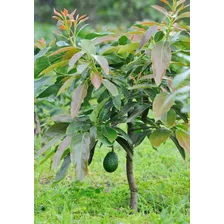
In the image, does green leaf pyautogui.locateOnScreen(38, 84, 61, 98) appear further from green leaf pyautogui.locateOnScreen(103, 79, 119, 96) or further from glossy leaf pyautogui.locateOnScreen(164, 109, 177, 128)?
glossy leaf pyautogui.locateOnScreen(164, 109, 177, 128)

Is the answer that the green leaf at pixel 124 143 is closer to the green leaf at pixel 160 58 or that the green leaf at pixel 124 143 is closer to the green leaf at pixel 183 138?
the green leaf at pixel 183 138

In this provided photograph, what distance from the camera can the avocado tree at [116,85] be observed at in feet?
4.48

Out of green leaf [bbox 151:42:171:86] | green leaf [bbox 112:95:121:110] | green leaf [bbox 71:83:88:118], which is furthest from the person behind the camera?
green leaf [bbox 112:95:121:110]

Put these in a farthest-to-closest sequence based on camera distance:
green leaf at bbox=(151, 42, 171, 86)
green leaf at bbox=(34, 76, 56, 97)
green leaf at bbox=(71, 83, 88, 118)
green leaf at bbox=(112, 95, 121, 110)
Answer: green leaf at bbox=(34, 76, 56, 97)
green leaf at bbox=(112, 95, 121, 110)
green leaf at bbox=(71, 83, 88, 118)
green leaf at bbox=(151, 42, 171, 86)

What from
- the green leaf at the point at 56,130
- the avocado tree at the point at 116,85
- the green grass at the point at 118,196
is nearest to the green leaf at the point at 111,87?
the avocado tree at the point at 116,85

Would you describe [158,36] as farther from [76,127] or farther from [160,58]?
[76,127]

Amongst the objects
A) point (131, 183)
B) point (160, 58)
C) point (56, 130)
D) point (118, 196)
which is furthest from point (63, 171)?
point (160, 58)

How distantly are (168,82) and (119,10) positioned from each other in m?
6.19

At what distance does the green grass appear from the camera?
5.09 feet

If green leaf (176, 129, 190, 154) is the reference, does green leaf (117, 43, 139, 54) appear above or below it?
above

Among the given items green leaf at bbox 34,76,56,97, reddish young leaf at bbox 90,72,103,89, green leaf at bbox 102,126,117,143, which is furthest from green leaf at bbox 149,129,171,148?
green leaf at bbox 34,76,56,97
